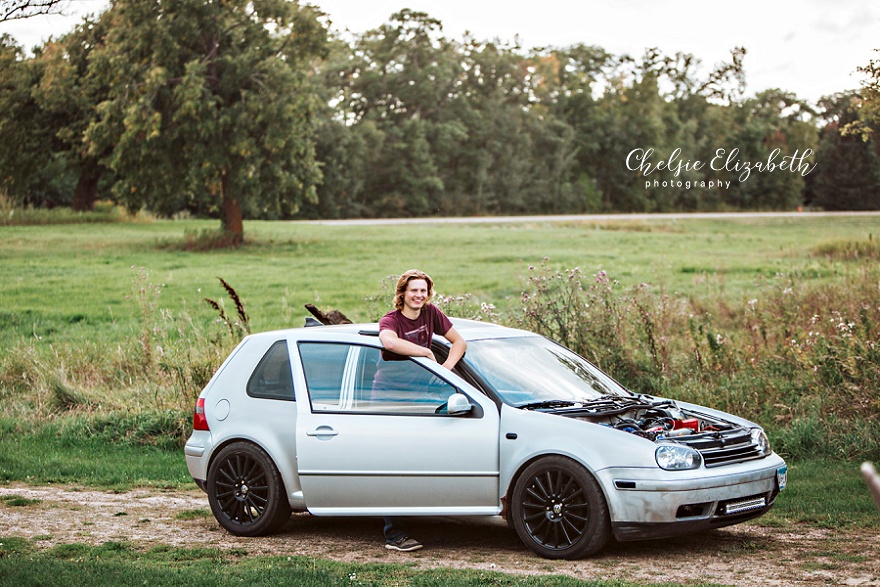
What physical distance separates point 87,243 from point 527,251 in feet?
43.5

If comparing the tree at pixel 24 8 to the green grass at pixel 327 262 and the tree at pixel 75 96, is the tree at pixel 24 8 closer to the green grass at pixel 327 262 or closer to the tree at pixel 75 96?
the green grass at pixel 327 262

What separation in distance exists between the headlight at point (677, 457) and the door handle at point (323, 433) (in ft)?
7.67

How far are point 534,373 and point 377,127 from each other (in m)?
58.2

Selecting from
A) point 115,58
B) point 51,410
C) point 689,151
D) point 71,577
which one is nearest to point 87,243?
point 115,58

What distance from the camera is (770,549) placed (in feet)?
26.6

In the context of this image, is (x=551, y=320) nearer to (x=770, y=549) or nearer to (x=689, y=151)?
(x=770, y=549)

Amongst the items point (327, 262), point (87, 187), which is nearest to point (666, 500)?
point (327, 262)

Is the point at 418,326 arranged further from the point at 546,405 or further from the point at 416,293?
the point at 546,405

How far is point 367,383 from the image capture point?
864cm

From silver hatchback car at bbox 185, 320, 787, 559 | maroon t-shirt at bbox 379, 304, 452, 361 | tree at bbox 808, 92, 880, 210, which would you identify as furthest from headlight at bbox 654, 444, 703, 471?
tree at bbox 808, 92, 880, 210

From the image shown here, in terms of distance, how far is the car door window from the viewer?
8.41 m

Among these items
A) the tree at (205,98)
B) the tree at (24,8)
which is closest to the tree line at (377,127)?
the tree at (205,98)

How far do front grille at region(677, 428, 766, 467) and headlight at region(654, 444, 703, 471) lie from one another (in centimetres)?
9

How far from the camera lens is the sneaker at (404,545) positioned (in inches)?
324
